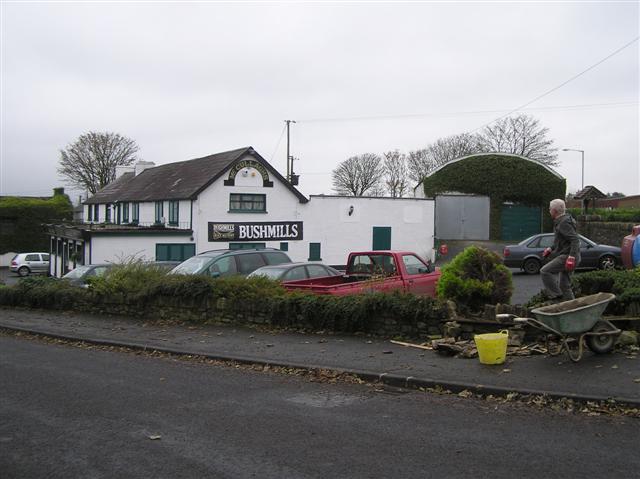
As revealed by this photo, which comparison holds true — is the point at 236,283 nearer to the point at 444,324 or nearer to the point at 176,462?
the point at 444,324

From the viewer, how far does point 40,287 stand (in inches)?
731

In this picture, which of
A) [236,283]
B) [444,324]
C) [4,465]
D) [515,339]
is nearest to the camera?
[4,465]

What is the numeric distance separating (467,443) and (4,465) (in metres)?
3.92

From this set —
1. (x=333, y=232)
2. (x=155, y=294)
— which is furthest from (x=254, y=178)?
(x=155, y=294)

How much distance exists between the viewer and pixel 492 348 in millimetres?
8227

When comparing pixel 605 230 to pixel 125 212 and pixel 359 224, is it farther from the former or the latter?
pixel 125 212

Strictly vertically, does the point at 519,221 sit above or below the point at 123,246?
above

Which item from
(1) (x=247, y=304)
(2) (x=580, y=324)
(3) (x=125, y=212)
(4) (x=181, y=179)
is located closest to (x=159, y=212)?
(4) (x=181, y=179)

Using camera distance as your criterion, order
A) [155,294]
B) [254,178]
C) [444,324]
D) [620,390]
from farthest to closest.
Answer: [254,178] → [155,294] → [444,324] → [620,390]

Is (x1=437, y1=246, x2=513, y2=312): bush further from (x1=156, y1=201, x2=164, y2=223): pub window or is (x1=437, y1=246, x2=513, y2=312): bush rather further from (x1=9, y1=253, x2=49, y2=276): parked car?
(x1=9, y1=253, x2=49, y2=276): parked car

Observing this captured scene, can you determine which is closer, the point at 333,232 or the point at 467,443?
the point at 467,443

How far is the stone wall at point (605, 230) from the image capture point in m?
33.1

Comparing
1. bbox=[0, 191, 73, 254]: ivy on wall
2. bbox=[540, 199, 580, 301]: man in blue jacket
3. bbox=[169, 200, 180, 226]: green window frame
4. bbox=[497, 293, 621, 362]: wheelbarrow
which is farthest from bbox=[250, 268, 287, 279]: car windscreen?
bbox=[0, 191, 73, 254]: ivy on wall

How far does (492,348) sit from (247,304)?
615 cm
